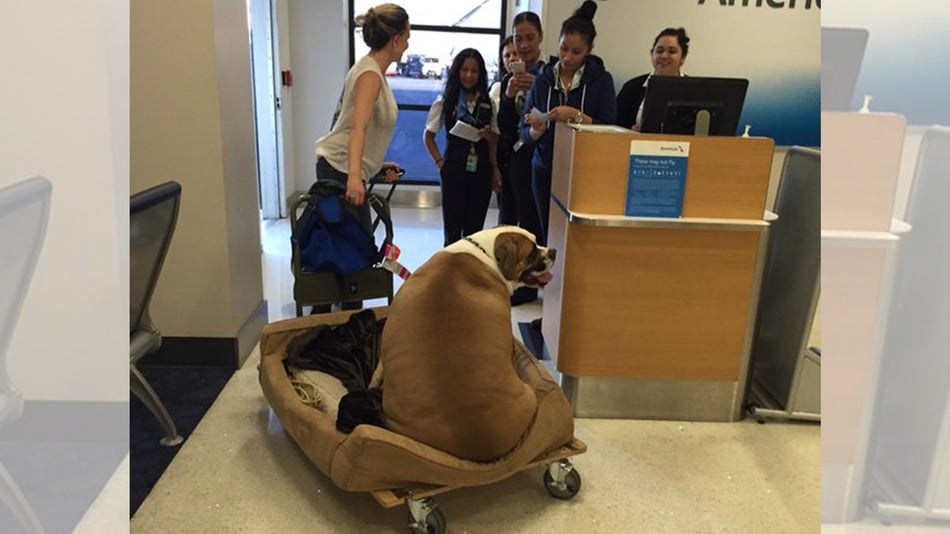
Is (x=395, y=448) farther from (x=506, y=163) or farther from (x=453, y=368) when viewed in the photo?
(x=506, y=163)

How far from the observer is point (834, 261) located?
564 millimetres

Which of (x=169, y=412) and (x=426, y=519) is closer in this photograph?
(x=426, y=519)

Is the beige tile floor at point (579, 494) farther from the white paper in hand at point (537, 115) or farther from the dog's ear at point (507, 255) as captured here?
the white paper in hand at point (537, 115)

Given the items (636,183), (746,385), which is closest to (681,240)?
(636,183)

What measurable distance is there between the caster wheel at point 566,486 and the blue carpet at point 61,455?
1330mm

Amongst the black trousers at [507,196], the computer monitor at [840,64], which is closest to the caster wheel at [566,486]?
the computer monitor at [840,64]

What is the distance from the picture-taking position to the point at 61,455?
758 mm

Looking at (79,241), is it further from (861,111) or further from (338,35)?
(338,35)

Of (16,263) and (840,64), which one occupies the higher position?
(840,64)

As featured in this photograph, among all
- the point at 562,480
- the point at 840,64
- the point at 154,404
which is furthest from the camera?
the point at 154,404

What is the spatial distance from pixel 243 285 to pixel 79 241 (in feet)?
7.15

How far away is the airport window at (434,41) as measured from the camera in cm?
618

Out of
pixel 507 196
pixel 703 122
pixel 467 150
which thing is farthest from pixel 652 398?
pixel 467 150

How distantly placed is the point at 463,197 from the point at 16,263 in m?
3.16
